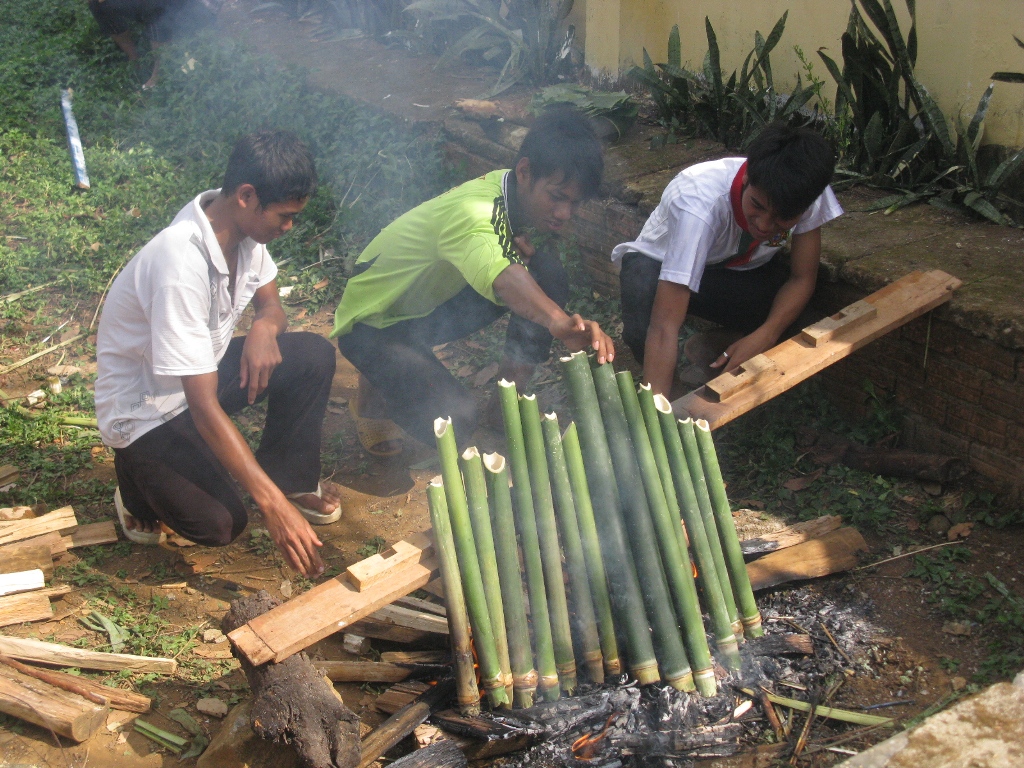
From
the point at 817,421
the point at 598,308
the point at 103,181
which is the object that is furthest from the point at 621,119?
the point at 103,181

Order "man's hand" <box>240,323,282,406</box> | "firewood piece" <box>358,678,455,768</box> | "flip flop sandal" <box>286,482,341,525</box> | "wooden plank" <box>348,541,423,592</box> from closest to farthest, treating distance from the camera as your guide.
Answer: "wooden plank" <box>348,541,423,592</box> → "firewood piece" <box>358,678,455,768</box> → "man's hand" <box>240,323,282,406</box> → "flip flop sandal" <box>286,482,341,525</box>

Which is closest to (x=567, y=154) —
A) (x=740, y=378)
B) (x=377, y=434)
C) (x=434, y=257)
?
(x=434, y=257)

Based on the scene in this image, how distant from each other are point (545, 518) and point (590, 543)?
16cm

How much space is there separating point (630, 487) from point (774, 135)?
1578 mm

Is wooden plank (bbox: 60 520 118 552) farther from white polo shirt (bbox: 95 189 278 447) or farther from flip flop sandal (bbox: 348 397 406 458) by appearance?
flip flop sandal (bbox: 348 397 406 458)

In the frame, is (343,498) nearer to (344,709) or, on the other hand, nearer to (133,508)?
(133,508)

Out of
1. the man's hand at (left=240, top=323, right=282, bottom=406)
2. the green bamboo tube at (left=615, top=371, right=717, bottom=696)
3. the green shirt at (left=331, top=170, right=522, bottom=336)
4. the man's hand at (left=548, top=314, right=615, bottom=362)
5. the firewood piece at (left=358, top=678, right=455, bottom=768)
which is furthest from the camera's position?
the man's hand at (left=240, top=323, right=282, bottom=406)

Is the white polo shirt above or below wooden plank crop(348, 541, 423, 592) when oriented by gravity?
above

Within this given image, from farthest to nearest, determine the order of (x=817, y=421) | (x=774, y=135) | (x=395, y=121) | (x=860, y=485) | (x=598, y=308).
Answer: (x=395, y=121), (x=598, y=308), (x=817, y=421), (x=860, y=485), (x=774, y=135)

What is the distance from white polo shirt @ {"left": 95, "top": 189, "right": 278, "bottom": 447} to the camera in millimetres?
3049

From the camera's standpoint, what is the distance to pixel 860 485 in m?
3.78

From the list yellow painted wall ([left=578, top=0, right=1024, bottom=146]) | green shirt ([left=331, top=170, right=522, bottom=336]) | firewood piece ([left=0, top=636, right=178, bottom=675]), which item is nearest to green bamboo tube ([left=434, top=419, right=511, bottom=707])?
green shirt ([left=331, top=170, right=522, bottom=336])

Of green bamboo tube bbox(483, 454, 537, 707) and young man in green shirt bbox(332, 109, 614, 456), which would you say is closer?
green bamboo tube bbox(483, 454, 537, 707)

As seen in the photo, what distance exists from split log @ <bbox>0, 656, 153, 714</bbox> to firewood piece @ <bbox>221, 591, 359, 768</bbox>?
23.1 inches
